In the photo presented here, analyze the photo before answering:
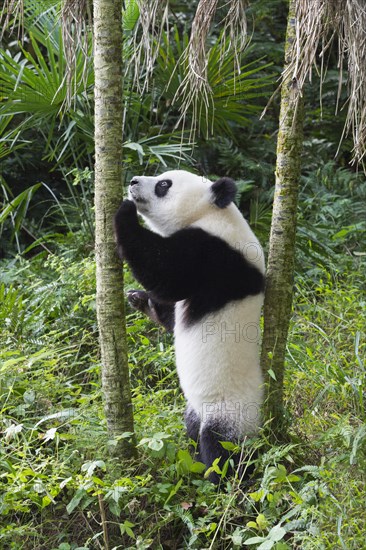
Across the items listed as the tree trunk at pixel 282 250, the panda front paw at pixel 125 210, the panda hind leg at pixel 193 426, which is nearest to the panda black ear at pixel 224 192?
the tree trunk at pixel 282 250

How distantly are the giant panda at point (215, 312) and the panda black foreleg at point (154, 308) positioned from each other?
15.2 inches

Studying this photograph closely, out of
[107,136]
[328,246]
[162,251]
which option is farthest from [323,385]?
[328,246]

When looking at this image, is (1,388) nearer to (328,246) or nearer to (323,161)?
(328,246)

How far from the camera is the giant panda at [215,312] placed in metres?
3.61

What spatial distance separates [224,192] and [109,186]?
69 cm

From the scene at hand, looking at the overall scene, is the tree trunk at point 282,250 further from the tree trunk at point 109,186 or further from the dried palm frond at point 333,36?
the tree trunk at point 109,186

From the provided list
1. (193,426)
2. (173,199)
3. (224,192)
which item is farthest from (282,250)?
(193,426)

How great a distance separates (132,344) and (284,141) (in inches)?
82.4

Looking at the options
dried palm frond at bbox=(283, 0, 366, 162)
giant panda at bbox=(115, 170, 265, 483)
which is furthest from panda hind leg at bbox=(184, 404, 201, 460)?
dried palm frond at bbox=(283, 0, 366, 162)

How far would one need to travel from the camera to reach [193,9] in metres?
8.35

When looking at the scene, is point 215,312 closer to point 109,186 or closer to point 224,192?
point 224,192

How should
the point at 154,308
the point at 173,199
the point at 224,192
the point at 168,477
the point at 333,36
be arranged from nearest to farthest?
the point at 333,36, the point at 168,477, the point at 224,192, the point at 173,199, the point at 154,308

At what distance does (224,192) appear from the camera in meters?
3.79

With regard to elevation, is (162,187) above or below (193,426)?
above
